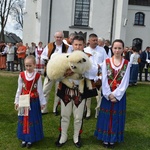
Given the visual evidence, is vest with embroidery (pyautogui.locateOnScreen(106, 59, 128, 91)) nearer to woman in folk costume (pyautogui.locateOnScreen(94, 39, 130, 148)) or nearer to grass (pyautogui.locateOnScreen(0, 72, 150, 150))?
woman in folk costume (pyautogui.locateOnScreen(94, 39, 130, 148))

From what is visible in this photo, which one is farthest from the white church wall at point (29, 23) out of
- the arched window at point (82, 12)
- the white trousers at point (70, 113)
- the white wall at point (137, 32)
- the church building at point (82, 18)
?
the white trousers at point (70, 113)

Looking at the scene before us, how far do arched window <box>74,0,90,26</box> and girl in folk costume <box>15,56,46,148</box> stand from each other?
77.4 feet

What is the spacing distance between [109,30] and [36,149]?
75.6 ft

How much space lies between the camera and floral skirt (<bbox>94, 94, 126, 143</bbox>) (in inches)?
190

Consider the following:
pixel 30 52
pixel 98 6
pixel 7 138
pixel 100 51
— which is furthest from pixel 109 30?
pixel 7 138

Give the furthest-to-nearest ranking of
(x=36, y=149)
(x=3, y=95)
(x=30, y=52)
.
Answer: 1. (x=30, y=52)
2. (x=3, y=95)
3. (x=36, y=149)

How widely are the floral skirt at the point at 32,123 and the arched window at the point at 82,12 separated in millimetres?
23692

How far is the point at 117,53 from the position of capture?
15.6ft

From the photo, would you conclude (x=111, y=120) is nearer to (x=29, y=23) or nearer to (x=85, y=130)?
(x=85, y=130)

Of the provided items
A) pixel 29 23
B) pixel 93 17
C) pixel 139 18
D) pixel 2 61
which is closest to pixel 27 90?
A: pixel 2 61

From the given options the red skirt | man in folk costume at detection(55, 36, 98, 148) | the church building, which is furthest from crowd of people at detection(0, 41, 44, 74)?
man in folk costume at detection(55, 36, 98, 148)

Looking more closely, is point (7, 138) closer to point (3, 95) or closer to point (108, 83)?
point (108, 83)

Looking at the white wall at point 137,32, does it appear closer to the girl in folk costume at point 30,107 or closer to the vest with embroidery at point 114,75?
the vest with embroidery at point 114,75

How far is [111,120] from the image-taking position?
15.8ft
